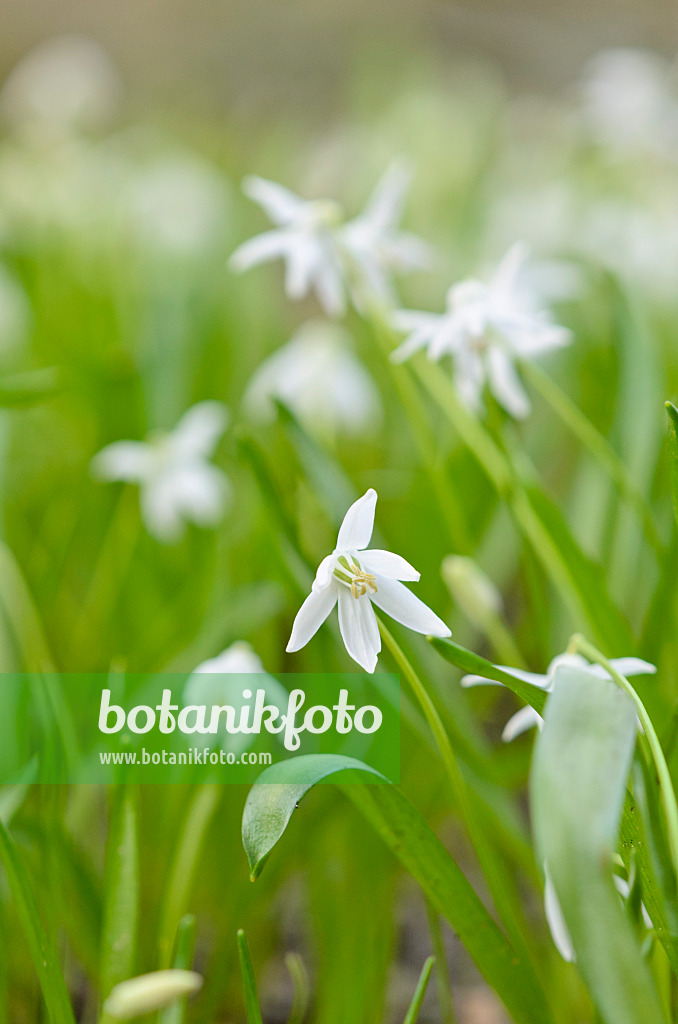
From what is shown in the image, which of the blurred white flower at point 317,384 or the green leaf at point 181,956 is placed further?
the blurred white flower at point 317,384

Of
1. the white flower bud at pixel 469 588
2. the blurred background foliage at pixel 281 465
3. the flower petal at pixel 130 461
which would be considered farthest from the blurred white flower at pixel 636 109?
the white flower bud at pixel 469 588

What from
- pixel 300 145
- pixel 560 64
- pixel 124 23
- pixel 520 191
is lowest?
pixel 520 191

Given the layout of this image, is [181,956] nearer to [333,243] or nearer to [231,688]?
[231,688]

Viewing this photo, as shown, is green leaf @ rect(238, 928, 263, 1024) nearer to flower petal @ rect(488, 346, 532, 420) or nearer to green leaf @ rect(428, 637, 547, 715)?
green leaf @ rect(428, 637, 547, 715)

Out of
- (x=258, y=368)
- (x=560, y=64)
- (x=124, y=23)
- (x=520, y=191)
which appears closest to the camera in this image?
(x=258, y=368)

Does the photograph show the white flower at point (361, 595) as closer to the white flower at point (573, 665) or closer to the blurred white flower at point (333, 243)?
the white flower at point (573, 665)

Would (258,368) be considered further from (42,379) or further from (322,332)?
(42,379)

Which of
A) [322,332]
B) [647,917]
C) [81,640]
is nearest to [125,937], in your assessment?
[647,917]
